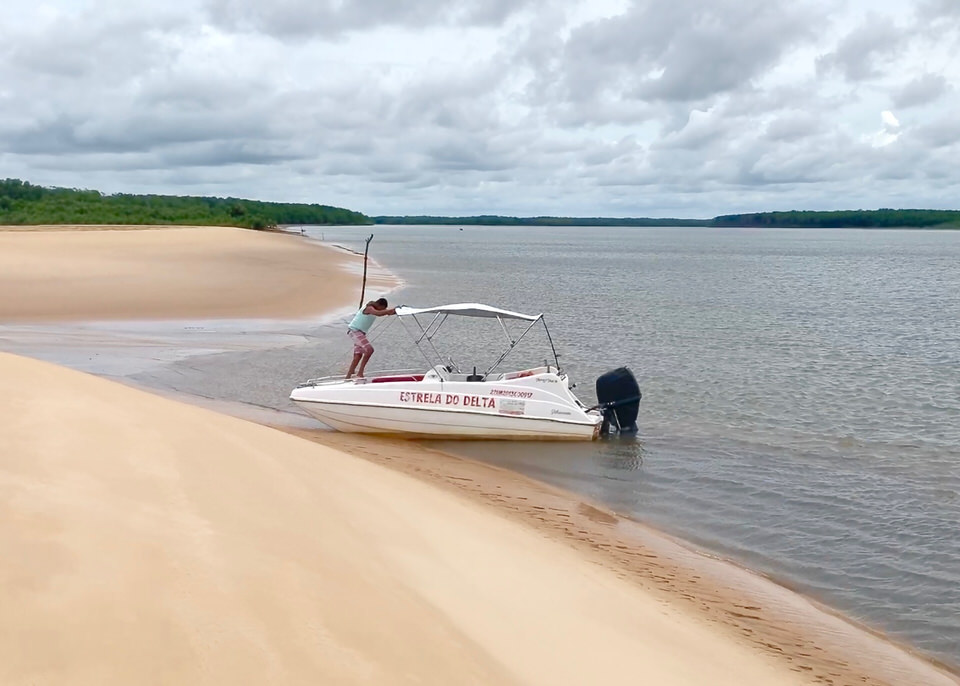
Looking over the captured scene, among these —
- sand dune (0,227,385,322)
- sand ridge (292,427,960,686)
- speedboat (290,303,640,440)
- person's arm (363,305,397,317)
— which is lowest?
sand ridge (292,427,960,686)

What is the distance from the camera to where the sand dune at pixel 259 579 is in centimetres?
411

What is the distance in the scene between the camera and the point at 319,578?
17.5 feet

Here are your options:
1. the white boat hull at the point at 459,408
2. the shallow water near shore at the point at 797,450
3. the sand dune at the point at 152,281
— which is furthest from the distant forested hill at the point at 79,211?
the white boat hull at the point at 459,408

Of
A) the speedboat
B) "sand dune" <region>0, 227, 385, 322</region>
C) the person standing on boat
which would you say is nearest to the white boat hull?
the speedboat

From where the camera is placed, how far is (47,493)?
18.3 ft

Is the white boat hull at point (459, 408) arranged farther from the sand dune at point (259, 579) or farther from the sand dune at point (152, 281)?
the sand dune at point (152, 281)

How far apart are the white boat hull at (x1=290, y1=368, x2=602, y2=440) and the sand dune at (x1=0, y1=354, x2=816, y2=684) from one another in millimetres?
5864

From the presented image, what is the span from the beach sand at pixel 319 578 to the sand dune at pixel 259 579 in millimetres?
17

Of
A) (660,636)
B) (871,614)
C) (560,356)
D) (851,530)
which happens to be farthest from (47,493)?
(560,356)

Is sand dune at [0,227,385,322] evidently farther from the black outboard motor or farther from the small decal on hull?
the black outboard motor

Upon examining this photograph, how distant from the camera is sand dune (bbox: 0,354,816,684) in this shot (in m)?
4.11

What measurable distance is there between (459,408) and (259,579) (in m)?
10.9

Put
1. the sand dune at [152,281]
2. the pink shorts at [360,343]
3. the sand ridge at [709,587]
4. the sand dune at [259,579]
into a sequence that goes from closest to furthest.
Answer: the sand dune at [259,579] < the sand ridge at [709,587] < the pink shorts at [360,343] < the sand dune at [152,281]

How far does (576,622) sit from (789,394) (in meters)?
14.8
